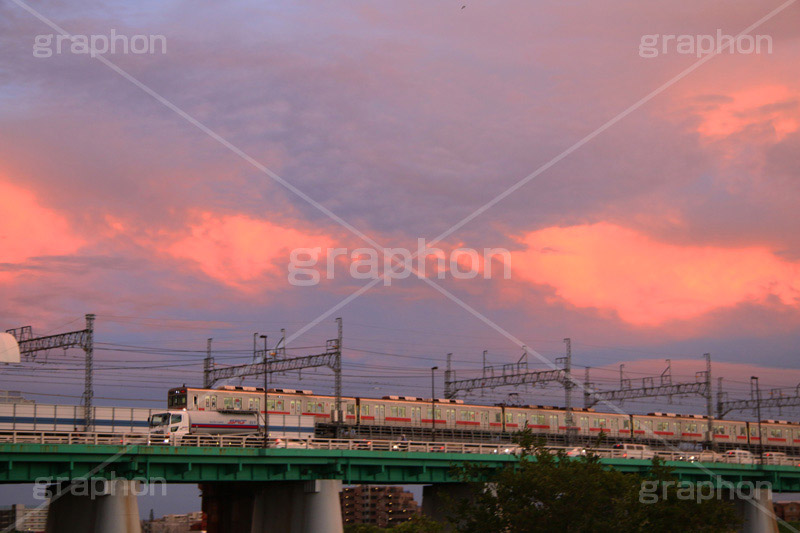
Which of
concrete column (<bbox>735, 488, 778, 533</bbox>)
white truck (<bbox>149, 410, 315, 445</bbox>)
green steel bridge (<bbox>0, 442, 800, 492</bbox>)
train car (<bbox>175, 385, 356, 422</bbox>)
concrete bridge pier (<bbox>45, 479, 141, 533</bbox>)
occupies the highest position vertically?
train car (<bbox>175, 385, 356, 422</bbox>)

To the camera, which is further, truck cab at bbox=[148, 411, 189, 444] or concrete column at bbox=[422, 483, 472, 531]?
concrete column at bbox=[422, 483, 472, 531]

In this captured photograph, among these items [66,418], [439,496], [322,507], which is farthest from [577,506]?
[66,418]

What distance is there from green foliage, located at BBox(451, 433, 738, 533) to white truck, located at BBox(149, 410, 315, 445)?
67.1 feet

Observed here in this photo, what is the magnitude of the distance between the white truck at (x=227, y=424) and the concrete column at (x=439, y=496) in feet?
33.9

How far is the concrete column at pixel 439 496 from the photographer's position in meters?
67.5

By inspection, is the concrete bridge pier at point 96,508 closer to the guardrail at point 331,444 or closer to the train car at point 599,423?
the guardrail at point 331,444

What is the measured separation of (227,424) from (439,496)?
16.3 metres

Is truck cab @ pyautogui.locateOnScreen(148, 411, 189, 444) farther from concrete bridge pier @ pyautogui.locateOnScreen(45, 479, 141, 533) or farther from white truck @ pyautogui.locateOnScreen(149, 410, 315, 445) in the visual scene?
concrete bridge pier @ pyautogui.locateOnScreen(45, 479, 141, 533)

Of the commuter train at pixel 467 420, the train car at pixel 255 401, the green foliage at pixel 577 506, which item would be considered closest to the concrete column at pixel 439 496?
the commuter train at pixel 467 420

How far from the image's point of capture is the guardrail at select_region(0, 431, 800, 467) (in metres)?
51.1

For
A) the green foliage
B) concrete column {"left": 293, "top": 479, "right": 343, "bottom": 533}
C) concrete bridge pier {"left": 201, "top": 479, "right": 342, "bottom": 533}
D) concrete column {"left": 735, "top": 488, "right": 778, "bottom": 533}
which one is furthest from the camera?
concrete column {"left": 735, "top": 488, "right": 778, "bottom": 533}

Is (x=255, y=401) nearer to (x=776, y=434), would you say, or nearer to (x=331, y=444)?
(x=331, y=444)

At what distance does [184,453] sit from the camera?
172ft

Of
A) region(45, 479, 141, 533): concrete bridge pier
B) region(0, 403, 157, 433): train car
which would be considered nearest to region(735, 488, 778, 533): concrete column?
region(0, 403, 157, 433): train car
